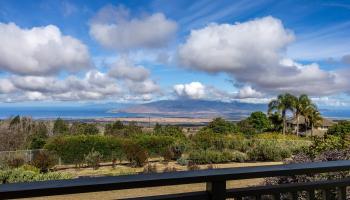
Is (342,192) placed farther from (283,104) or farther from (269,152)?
(283,104)

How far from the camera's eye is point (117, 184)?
155cm

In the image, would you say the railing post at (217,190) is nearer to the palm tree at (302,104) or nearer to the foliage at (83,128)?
the foliage at (83,128)

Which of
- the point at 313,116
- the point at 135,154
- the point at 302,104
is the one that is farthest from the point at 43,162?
the point at 313,116

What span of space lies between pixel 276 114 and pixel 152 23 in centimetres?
2807

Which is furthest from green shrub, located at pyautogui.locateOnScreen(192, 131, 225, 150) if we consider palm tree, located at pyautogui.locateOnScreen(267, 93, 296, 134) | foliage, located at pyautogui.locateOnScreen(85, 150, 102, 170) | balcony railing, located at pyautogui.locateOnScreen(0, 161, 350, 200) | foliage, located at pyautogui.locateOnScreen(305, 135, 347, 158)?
palm tree, located at pyautogui.locateOnScreen(267, 93, 296, 134)

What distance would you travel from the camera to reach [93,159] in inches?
678

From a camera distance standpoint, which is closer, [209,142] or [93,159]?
[93,159]

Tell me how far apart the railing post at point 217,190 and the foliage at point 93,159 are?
15.6 metres

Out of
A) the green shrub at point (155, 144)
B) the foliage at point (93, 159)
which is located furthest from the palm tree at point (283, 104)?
the foliage at point (93, 159)

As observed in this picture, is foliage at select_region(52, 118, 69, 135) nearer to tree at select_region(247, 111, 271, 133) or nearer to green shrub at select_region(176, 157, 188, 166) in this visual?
green shrub at select_region(176, 157, 188, 166)

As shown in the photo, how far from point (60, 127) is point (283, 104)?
22.4 metres

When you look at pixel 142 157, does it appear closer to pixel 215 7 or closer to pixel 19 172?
pixel 19 172

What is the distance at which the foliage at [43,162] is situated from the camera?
1522 cm

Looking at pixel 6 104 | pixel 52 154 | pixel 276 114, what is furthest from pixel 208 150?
pixel 6 104
